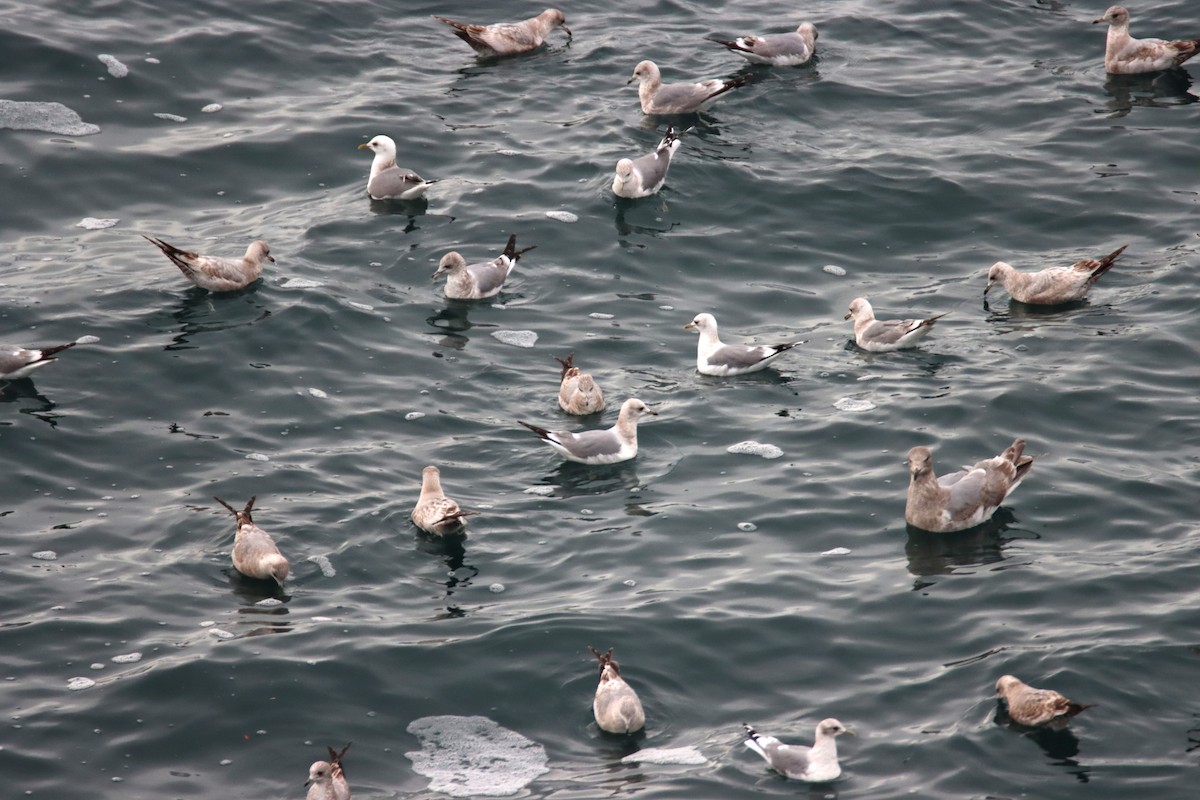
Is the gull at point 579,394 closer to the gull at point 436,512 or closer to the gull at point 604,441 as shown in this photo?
the gull at point 604,441

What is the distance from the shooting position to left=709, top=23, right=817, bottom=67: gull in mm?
21094

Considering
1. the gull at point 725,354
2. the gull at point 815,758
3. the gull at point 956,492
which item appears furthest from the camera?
the gull at point 725,354

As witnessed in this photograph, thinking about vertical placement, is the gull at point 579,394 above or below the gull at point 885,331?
below

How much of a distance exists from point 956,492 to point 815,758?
379 cm

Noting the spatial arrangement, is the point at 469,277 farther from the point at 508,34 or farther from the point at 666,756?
the point at 666,756

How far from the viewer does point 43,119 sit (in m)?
18.8

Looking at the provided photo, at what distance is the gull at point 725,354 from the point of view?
1445 cm

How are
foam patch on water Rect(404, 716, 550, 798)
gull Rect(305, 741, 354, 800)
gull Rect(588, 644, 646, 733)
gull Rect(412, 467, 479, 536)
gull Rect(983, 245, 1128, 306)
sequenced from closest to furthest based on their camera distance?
gull Rect(305, 741, 354, 800) < foam patch on water Rect(404, 716, 550, 798) < gull Rect(588, 644, 646, 733) < gull Rect(412, 467, 479, 536) < gull Rect(983, 245, 1128, 306)

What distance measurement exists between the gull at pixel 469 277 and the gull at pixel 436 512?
14.9ft

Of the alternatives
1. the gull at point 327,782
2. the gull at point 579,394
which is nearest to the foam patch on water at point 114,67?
the gull at point 579,394

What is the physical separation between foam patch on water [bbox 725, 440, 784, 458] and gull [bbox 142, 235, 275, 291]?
249 inches

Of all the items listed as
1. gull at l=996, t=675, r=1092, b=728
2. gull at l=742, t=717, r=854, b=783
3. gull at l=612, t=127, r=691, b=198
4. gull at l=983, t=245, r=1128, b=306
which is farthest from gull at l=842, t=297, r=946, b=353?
gull at l=742, t=717, r=854, b=783

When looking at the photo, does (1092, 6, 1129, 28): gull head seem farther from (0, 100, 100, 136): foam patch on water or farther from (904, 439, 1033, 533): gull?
(0, 100, 100, 136): foam patch on water

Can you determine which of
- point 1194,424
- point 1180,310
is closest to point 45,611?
point 1194,424
